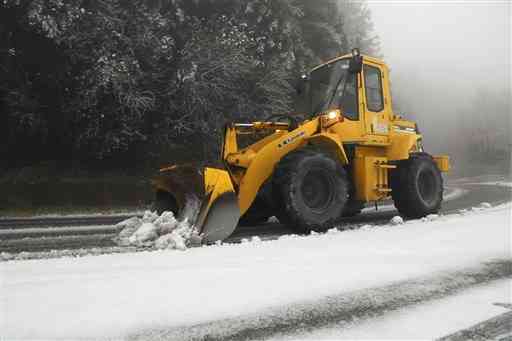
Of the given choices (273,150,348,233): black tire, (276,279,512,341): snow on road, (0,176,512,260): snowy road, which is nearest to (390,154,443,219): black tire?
(0,176,512,260): snowy road

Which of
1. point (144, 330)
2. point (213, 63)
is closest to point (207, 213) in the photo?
point (144, 330)

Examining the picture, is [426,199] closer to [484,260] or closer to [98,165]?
[484,260]

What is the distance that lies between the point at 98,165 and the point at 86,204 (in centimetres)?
164

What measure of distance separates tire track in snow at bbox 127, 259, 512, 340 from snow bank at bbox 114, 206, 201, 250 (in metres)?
2.09

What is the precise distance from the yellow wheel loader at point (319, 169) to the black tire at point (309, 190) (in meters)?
0.01

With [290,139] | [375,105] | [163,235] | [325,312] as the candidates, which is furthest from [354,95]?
[325,312]

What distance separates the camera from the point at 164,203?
6047mm

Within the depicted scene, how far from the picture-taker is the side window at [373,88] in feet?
21.7

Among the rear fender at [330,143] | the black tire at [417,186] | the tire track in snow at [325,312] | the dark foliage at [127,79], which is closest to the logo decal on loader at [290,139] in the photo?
the rear fender at [330,143]

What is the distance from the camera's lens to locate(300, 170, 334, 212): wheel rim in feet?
18.1

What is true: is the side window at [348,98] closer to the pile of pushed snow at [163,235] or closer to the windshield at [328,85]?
the windshield at [328,85]

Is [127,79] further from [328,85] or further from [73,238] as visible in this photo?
[73,238]

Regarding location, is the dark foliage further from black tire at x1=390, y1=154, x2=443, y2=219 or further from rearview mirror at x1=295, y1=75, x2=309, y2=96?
black tire at x1=390, y1=154, x2=443, y2=219

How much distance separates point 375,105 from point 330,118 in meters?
1.24
